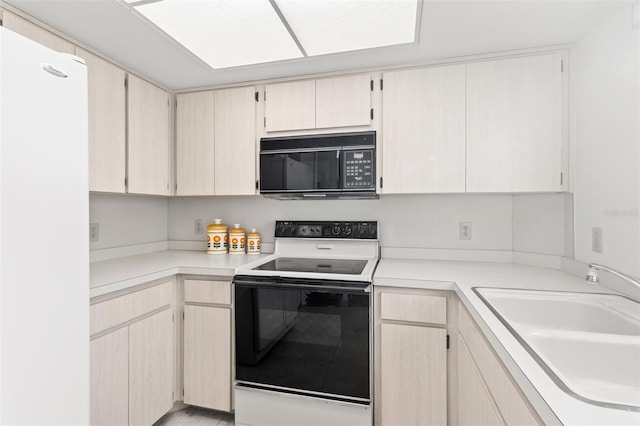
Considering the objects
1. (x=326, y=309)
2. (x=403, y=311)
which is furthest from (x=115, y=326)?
(x=403, y=311)

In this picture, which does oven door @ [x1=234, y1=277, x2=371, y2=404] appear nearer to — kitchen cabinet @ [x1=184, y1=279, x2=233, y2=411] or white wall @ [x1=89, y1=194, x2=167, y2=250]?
kitchen cabinet @ [x1=184, y1=279, x2=233, y2=411]

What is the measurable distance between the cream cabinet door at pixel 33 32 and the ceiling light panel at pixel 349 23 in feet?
3.78

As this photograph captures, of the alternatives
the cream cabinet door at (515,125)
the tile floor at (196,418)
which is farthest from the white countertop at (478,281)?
the tile floor at (196,418)

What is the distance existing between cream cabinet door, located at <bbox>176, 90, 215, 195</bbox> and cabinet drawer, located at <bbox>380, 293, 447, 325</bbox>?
4.76 feet

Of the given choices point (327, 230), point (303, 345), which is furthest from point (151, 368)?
point (327, 230)

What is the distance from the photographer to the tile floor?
1.86 m

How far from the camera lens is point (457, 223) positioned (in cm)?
209

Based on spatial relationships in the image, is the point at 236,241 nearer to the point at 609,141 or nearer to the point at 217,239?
the point at 217,239

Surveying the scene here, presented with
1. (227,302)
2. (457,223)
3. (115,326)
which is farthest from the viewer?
(457,223)

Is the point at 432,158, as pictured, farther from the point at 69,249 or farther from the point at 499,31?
the point at 69,249

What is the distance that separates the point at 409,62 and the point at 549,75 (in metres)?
0.76

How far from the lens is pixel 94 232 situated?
1997mm

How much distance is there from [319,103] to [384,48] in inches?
20.4

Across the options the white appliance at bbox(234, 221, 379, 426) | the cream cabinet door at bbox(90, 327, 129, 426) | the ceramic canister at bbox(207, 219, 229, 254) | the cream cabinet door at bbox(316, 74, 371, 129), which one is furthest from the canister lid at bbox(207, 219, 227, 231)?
the cream cabinet door at bbox(316, 74, 371, 129)
